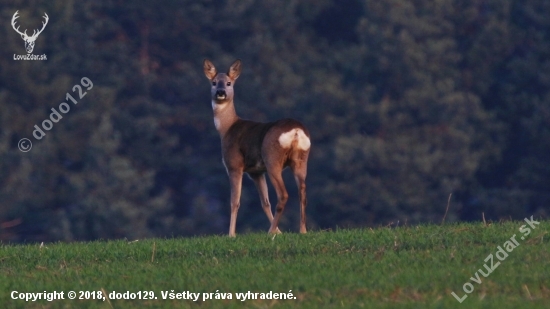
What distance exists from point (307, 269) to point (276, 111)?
28.3m

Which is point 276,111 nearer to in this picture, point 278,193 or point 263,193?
point 263,193

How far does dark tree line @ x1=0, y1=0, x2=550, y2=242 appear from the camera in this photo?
35.8 m

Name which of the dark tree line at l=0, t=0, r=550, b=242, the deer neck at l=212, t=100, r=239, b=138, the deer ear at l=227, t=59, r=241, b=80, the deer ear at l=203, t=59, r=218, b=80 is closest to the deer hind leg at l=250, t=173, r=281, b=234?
the deer neck at l=212, t=100, r=239, b=138

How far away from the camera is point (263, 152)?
1378 cm

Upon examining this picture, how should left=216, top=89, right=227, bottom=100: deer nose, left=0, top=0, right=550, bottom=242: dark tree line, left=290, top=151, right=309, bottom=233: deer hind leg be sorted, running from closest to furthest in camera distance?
left=290, top=151, right=309, bottom=233: deer hind leg
left=216, top=89, right=227, bottom=100: deer nose
left=0, top=0, right=550, bottom=242: dark tree line

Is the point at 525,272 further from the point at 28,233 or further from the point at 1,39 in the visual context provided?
the point at 1,39

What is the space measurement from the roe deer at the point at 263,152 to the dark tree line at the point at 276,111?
63.7ft

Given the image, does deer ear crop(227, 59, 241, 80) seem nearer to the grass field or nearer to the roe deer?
the roe deer

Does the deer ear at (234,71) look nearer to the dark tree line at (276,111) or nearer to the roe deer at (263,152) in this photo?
the roe deer at (263,152)

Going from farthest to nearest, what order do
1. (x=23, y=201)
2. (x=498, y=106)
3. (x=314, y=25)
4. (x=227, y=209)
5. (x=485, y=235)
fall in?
(x=314, y=25) < (x=498, y=106) < (x=227, y=209) < (x=23, y=201) < (x=485, y=235)

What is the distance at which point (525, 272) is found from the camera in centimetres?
940

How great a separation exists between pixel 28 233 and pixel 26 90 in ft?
→ 15.1

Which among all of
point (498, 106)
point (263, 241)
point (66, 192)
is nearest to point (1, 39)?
point (66, 192)

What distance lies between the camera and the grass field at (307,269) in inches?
346
